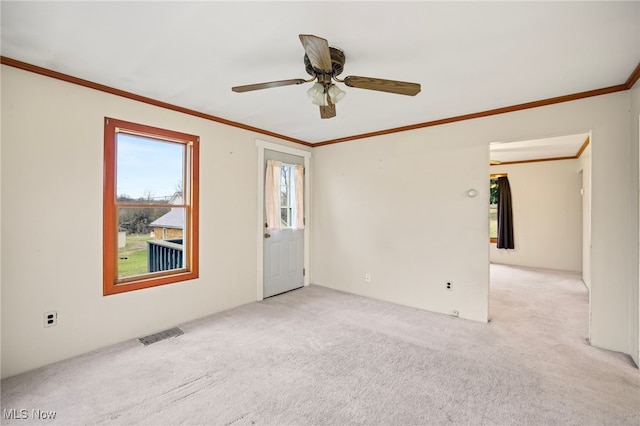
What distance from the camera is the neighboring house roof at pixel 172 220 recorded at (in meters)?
3.26

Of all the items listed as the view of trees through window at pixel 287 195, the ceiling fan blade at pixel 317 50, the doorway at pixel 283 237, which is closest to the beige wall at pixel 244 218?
the doorway at pixel 283 237

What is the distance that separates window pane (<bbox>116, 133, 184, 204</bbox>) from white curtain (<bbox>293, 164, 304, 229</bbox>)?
179cm

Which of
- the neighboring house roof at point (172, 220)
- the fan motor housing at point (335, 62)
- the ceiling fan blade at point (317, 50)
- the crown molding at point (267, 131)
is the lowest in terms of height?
the neighboring house roof at point (172, 220)

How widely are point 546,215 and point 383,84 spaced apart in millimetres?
6305

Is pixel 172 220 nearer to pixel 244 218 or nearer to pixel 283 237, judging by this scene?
pixel 244 218

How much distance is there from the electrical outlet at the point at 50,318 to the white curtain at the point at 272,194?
94.7 inches

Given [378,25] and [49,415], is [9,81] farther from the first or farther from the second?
[378,25]

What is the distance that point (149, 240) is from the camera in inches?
125

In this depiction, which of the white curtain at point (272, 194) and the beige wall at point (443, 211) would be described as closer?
the beige wall at point (443, 211)

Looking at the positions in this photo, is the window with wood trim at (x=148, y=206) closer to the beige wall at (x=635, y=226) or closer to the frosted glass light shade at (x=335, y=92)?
the frosted glass light shade at (x=335, y=92)

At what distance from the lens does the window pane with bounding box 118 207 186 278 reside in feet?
9.61

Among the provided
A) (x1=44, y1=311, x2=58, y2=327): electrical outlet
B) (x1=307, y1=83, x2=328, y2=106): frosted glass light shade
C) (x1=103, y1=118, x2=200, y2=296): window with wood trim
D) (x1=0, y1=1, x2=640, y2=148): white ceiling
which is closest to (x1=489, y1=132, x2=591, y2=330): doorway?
(x1=0, y1=1, x2=640, y2=148): white ceiling

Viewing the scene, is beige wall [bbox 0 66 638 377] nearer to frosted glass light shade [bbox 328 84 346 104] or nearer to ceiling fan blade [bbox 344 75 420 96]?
ceiling fan blade [bbox 344 75 420 96]

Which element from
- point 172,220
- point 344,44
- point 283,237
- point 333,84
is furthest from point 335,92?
point 283,237
